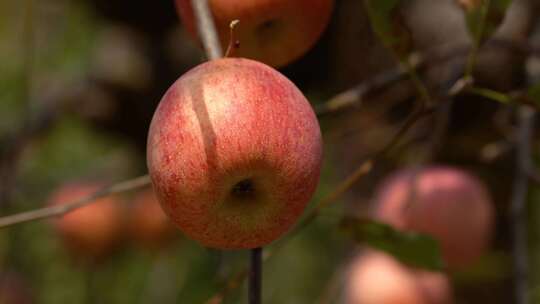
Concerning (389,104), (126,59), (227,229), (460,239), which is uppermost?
(227,229)

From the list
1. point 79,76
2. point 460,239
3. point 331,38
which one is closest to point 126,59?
point 79,76

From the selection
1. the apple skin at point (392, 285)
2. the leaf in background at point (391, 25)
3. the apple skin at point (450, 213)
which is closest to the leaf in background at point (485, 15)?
the leaf in background at point (391, 25)

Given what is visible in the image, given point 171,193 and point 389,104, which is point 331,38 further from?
point 171,193

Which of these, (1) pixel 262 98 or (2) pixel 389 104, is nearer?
(1) pixel 262 98

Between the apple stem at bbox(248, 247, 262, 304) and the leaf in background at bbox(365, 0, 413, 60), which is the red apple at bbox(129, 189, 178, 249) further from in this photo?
the apple stem at bbox(248, 247, 262, 304)

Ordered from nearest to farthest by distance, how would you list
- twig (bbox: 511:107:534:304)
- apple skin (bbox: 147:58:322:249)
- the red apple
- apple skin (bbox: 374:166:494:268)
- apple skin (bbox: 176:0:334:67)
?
apple skin (bbox: 147:58:322:249) → apple skin (bbox: 176:0:334:67) → twig (bbox: 511:107:534:304) → apple skin (bbox: 374:166:494:268) → the red apple

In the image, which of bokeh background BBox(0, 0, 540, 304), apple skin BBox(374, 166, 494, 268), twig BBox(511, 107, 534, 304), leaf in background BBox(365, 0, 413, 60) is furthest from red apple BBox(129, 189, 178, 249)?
leaf in background BBox(365, 0, 413, 60)
